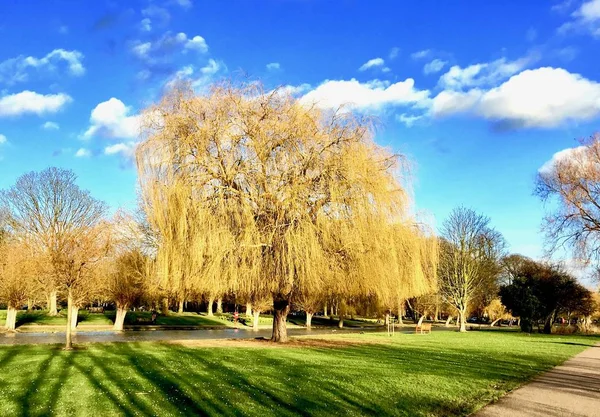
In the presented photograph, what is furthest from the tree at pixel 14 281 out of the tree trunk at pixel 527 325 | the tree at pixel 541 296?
the tree trunk at pixel 527 325

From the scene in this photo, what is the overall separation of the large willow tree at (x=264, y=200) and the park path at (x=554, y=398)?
7.68m

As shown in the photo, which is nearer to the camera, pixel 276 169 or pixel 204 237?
pixel 204 237

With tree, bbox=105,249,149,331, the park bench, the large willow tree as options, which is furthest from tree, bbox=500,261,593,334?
the park bench

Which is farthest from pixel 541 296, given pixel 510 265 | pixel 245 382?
pixel 245 382

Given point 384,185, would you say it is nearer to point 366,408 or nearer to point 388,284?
point 388,284

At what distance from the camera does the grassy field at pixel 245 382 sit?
8.52 m

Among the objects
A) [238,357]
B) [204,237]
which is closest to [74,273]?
[204,237]

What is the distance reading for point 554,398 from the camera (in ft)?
33.1

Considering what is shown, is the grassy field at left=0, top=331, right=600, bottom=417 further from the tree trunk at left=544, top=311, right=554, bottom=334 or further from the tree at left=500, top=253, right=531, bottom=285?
the tree at left=500, top=253, right=531, bottom=285

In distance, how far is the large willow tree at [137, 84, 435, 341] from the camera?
733 inches

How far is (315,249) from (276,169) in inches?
151

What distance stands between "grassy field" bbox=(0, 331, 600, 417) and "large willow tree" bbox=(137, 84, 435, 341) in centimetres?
305

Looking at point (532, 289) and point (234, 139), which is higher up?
point (234, 139)

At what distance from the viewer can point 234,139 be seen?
64.5 feet
